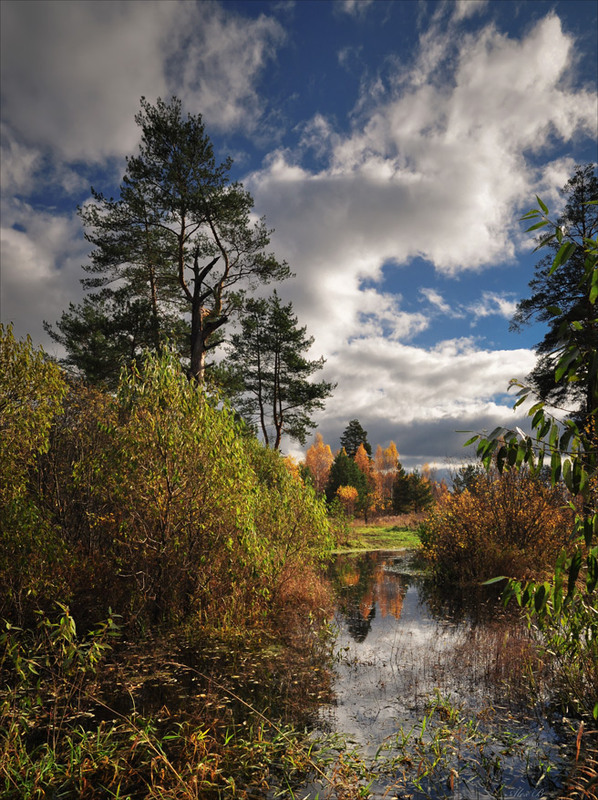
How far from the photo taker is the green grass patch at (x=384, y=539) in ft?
96.0

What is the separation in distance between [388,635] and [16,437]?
25.2 feet

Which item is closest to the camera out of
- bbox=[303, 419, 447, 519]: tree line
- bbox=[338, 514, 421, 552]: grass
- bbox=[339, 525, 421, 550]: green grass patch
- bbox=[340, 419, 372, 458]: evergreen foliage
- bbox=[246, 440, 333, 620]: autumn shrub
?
bbox=[246, 440, 333, 620]: autumn shrub

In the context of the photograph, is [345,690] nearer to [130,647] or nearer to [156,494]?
[130,647]

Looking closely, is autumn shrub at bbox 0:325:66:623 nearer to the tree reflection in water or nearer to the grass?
the tree reflection in water

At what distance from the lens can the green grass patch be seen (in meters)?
29.3

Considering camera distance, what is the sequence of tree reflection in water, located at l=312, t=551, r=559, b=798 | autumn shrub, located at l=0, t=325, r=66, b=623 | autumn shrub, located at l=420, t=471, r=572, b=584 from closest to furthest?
tree reflection in water, located at l=312, t=551, r=559, b=798 < autumn shrub, located at l=0, t=325, r=66, b=623 < autumn shrub, located at l=420, t=471, r=572, b=584

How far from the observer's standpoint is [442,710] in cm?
611

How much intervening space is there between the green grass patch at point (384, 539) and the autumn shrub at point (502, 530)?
10392 mm

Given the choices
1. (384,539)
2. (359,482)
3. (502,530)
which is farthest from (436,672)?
(359,482)

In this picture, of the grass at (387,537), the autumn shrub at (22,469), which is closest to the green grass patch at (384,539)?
the grass at (387,537)

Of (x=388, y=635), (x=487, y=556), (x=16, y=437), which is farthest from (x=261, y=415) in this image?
(x=16, y=437)

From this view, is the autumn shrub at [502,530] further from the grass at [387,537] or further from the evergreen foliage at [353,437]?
the evergreen foliage at [353,437]

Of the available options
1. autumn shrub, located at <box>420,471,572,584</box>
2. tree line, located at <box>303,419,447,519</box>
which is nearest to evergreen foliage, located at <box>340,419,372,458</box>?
tree line, located at <box>303,419,447,519</box>

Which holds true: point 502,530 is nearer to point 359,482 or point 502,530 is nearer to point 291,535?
point 291,535
